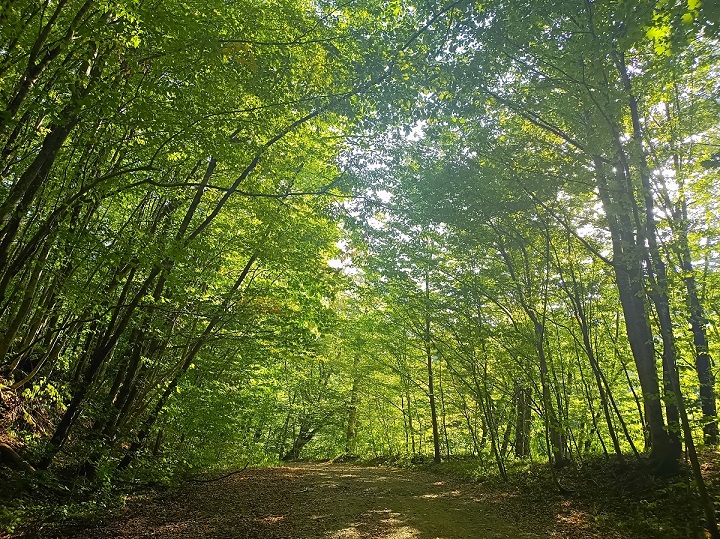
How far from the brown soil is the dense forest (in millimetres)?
1072

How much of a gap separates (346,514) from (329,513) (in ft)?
1.04

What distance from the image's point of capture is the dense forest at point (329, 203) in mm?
5086

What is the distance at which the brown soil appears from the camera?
19.8 feet

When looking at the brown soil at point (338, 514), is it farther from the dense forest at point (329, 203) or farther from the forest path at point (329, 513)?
the dense forest at point (329, 203)

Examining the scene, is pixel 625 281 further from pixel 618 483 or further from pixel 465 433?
pixel 465 433

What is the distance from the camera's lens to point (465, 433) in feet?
60.3

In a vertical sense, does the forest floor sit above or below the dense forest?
below

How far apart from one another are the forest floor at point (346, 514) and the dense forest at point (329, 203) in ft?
3.19

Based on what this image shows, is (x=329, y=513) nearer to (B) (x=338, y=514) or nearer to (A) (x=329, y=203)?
(B) (x=338, y=514)

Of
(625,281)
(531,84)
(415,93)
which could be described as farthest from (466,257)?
(415,93)

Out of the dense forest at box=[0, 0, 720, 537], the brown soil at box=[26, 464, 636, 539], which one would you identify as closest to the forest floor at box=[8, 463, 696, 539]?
the brown soil at box=[26, 464, 636, 539]

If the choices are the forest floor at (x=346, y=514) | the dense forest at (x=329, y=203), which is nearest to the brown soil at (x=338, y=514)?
the forest floor at (x=346, y=514)

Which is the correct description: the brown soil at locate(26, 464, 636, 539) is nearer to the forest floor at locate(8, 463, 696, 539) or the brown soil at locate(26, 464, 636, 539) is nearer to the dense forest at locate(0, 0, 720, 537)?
the forest floor at locate(8, 463, 696, 539)

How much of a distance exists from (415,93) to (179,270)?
5.06 metres
